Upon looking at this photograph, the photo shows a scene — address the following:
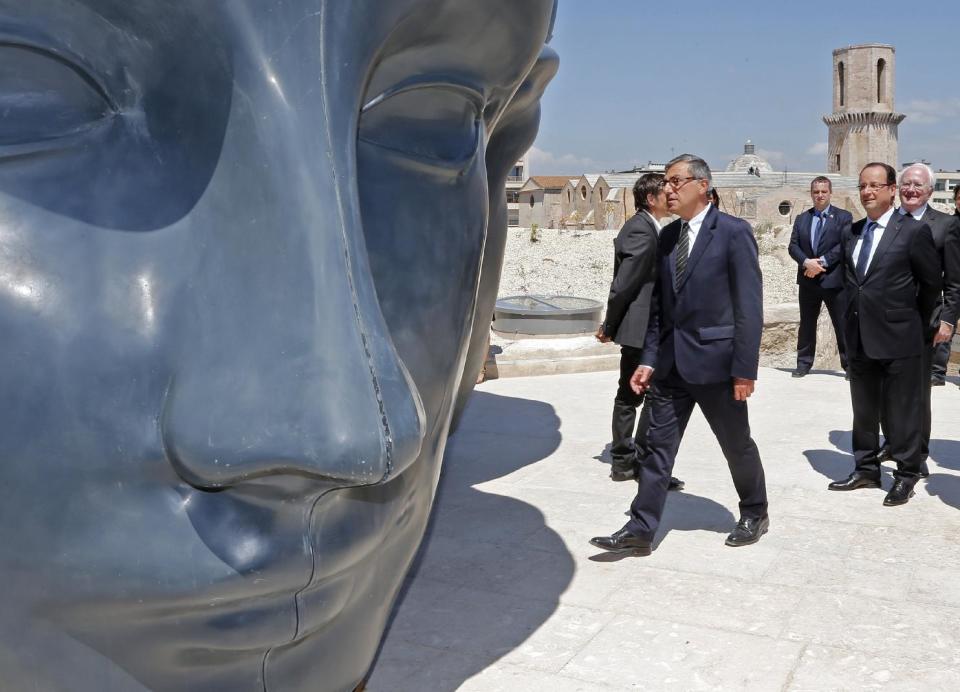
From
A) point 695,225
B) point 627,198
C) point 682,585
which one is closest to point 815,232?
point 695,225

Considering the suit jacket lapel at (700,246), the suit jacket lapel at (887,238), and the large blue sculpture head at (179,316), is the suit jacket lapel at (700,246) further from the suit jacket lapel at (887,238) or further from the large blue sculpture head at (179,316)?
the large blue sculpture head at (179,316)

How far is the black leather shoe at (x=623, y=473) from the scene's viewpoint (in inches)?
236

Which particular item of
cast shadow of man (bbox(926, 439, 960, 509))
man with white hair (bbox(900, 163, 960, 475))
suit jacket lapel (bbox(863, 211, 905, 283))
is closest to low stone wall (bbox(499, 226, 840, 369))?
cast shadow of man (bbox(926, 439, 960, 509))

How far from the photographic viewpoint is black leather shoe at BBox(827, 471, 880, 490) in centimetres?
576

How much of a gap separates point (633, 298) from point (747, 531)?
155 cm

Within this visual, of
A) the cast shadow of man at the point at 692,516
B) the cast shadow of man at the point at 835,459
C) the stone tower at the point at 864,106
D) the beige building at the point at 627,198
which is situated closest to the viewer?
the cast shadow of man at the point at 692,516

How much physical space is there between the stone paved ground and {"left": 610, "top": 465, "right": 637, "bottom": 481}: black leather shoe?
90 millimetres

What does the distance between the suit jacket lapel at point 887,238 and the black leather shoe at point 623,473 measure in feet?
5.38

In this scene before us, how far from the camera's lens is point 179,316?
5.40 ft

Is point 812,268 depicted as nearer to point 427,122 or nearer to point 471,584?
point 471,584

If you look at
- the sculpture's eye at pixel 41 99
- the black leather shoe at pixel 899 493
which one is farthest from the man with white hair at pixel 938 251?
the sculpture's eye at pixel 41 99

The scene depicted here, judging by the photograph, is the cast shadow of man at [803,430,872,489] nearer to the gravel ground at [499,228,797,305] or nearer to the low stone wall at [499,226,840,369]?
the low stone wall at [499,226,840,369]

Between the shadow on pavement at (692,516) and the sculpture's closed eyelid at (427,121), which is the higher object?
the sculpture's closed eyelid at (427,121)

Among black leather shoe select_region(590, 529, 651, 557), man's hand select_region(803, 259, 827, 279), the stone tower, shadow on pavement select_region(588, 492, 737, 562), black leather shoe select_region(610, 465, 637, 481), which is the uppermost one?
the stone tower
